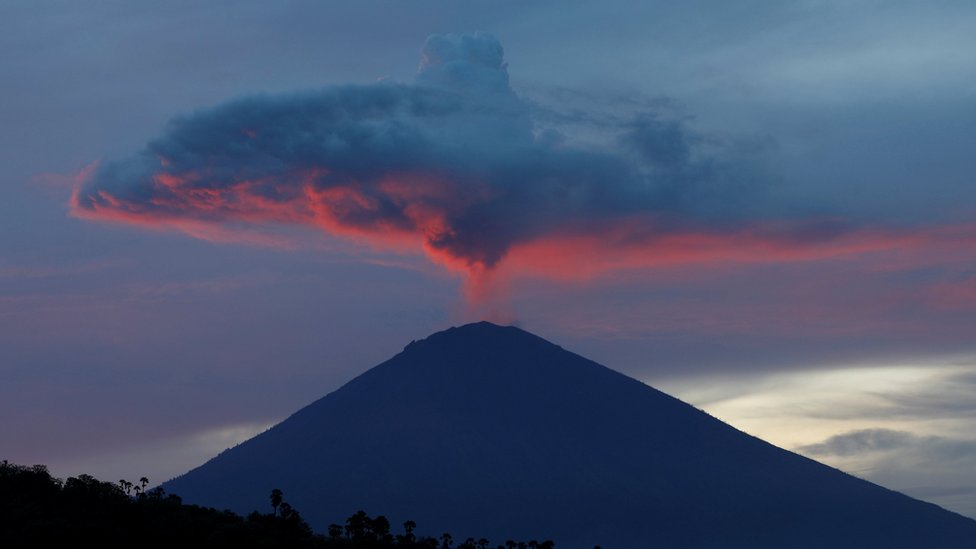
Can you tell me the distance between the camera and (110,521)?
108 metres

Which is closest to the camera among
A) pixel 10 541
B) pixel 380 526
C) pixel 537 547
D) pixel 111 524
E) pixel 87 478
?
pixel 10 541

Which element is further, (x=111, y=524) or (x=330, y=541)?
(x=330, y=541)

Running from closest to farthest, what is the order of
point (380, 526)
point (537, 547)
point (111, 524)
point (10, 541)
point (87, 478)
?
point (10, 541) < point (111, 524) < point (87, 478) < point (380, 526) < point (537, 547)

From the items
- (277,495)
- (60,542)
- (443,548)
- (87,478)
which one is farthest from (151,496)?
(443,548)

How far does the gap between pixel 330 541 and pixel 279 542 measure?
895cm

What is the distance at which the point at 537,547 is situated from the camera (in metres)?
146

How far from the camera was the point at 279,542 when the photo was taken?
370ft

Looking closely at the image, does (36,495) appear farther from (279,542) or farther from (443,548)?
(443,548)

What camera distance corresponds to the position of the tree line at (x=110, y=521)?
102062mm

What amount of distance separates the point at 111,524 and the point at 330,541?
20.5 meters

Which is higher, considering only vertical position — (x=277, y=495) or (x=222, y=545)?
(x=277, y=495)

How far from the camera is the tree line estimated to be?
102 meters

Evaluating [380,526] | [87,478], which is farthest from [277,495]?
[87,478]

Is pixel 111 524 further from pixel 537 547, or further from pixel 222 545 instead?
pixel 537 547
